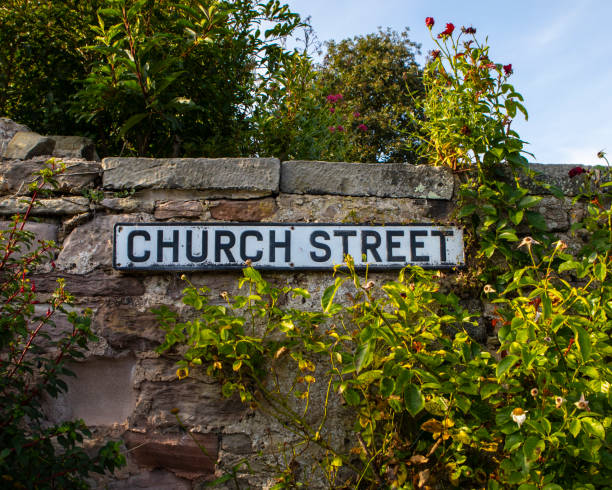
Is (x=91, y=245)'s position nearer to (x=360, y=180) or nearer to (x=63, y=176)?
(x=63, y=176)

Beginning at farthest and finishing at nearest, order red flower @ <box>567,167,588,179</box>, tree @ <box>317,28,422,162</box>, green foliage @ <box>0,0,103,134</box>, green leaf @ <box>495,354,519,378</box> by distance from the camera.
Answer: tree @ <box>317,28,422,162</box>
green foliage @ <box>0,0,103,134</box>
red flower @ <box>567,167,588,179</box>
green leaf @ <box>495,354,519,378</box>

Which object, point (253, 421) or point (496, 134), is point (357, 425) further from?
point (496, 134)

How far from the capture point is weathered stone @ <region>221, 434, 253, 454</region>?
214 centimetres

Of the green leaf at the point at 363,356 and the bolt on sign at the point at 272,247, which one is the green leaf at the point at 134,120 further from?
the green leaf at the point at 363,356

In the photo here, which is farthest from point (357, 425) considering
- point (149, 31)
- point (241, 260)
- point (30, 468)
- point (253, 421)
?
point (149, 31)

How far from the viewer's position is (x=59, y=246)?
7.60ft

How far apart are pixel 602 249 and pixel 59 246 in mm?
2382

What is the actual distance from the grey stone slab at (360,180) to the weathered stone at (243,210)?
0.11 m

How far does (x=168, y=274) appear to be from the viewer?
2291mm

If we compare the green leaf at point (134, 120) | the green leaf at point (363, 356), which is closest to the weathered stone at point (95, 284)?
the green leaf at point (134, 120)

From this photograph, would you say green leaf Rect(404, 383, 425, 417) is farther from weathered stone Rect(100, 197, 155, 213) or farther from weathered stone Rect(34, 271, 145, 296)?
weathered stone Rect(100, 197, 155, 213)

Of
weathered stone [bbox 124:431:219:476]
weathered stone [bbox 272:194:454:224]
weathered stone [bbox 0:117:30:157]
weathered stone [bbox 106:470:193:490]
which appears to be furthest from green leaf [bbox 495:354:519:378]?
weathered stone [bbox 0:117:30:157]

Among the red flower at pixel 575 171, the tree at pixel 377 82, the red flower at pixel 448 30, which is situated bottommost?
the red flower at pixel 575 171

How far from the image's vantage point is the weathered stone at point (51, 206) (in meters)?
2.33
